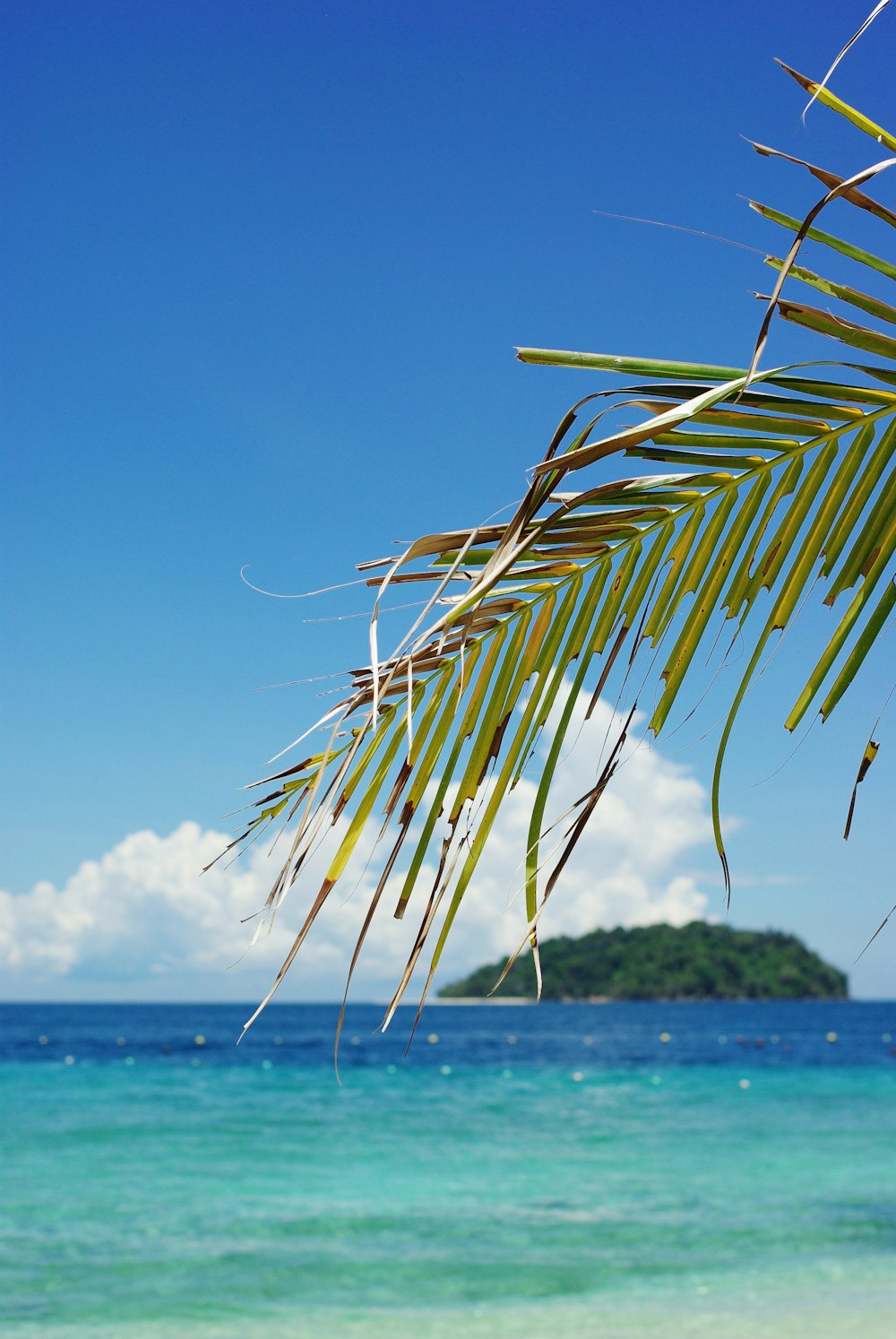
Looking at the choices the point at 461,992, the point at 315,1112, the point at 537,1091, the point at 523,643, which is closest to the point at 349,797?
the point at 523,643

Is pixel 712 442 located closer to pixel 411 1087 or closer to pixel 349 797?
pixel 349 797

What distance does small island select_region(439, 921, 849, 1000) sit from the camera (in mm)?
94812

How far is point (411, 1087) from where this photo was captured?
26.8 metres

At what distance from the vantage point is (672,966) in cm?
A: 9594

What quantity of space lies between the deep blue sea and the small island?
219 feet

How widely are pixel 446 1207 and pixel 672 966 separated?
8819 cm

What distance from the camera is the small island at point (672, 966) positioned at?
311 ft

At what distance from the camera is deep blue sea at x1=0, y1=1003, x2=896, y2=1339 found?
26.3ft

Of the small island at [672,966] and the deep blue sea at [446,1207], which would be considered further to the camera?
the small island at [672,966]

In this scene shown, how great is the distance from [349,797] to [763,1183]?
48.0 ft

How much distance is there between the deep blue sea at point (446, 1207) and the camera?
8.01 m

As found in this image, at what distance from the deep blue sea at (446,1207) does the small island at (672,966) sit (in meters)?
66.7

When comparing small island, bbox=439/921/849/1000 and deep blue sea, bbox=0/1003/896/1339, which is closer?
deep blue sea, bbox=0/1003/896/1339

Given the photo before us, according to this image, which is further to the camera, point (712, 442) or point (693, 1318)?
point (693, 1318)
